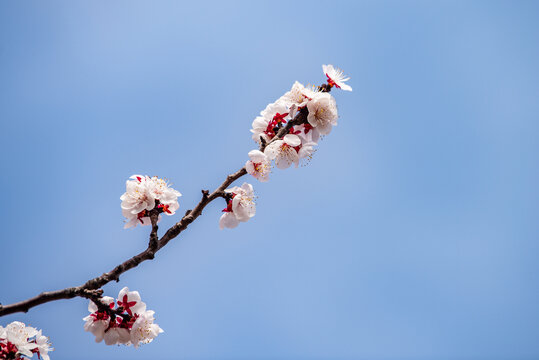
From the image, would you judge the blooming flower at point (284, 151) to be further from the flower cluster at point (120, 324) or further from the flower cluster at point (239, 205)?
the flower cluster at point (120, 324)

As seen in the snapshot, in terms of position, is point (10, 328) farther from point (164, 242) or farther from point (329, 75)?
point (329, 75)

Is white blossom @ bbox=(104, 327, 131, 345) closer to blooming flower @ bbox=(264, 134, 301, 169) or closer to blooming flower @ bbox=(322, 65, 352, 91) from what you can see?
blooming flower @ bbox=(264, 134, 301, 169)

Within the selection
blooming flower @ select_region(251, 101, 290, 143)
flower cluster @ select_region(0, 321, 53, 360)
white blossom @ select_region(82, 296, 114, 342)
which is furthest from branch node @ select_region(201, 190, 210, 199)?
flower cluster @ select_region(0, 321, 53, 360)

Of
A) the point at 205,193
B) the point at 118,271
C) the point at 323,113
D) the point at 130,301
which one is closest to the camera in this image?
Answer: the point at 118,271

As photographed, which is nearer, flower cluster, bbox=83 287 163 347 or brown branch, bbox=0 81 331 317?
brown branch, bbox=0 81 331 317

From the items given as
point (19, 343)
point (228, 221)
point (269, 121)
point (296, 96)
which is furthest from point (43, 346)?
point (296, 96)

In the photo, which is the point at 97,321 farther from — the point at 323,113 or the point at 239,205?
the point at 323,113
